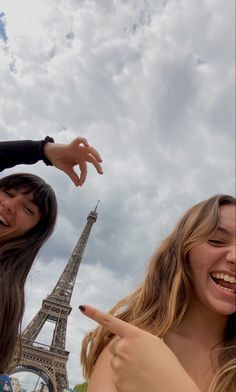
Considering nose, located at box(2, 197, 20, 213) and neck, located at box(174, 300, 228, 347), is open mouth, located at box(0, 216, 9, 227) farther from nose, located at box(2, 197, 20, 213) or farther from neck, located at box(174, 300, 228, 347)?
neck, located at box(174, 300, 228, 347)

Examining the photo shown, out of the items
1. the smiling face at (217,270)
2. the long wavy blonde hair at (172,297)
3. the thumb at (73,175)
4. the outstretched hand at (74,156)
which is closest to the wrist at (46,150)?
the outstretched hand at (74,156)

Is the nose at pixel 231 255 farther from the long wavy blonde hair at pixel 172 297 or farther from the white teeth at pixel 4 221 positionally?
the white teeth at pixel 4 221

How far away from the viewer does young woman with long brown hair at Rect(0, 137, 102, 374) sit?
11.1 ft

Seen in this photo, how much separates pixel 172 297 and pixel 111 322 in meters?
0.67

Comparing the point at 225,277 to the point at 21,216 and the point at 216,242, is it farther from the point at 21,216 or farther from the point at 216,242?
the point at 21,216

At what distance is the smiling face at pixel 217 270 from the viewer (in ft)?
5.73

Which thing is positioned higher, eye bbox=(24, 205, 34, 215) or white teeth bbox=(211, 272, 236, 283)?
eye bbox=(24, 205, 34, 215)

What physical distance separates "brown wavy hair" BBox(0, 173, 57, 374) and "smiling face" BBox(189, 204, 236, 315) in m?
1.99

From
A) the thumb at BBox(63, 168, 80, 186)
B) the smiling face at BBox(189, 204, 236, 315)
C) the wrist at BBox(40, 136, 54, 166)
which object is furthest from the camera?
the wrist at BBox(40, 136, 54, 166)

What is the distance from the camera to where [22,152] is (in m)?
3.64

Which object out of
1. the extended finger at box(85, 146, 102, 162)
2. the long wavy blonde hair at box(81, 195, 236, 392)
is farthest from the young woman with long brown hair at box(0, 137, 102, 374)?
the long wavy blonde hair at box(81, 195, 236, 392)

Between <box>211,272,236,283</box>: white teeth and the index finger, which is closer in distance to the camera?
the index finger

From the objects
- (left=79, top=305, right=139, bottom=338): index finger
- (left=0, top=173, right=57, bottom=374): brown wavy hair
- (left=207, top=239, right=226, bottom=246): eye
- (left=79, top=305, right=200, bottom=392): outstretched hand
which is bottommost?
(left=79, top=305, right=200, bottom=392): outstretched hand

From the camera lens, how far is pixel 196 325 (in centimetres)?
199
